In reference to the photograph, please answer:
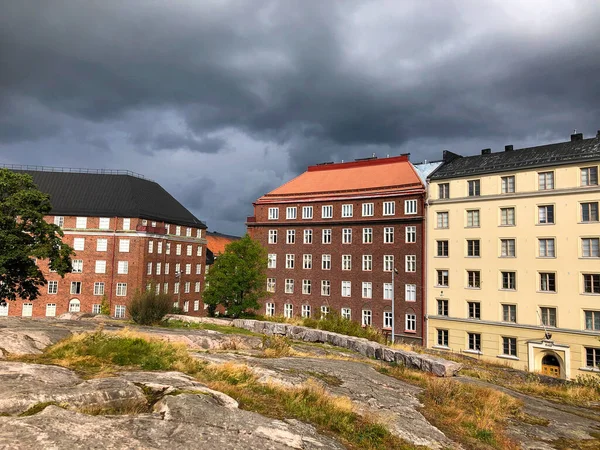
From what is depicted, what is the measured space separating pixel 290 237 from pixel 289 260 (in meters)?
2.89

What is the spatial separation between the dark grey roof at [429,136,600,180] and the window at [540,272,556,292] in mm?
9516

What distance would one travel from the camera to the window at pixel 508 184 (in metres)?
40.8

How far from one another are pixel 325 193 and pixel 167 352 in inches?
1638

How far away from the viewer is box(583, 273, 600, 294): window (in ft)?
116

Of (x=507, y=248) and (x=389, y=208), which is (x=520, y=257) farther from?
(x=389, y=208)

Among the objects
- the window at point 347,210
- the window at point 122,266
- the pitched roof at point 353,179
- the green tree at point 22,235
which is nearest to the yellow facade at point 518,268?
the pitched roof at point 353,179

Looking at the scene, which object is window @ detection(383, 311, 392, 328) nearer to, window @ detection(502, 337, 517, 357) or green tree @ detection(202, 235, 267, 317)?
window @ detection(502, 337, 517, 357)

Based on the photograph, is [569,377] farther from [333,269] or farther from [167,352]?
[167,352]

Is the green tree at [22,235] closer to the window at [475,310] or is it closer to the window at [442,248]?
the window at [442,248]

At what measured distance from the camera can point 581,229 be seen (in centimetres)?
3650

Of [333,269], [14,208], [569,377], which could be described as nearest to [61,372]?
[14,208]

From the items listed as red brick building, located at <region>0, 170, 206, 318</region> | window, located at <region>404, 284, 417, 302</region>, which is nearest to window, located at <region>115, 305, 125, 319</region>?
red brick building, located at <region>0, 170, 206, 318</region>

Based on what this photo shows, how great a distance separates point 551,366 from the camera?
37125 mm

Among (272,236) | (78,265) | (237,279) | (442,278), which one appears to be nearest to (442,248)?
(442,278)
